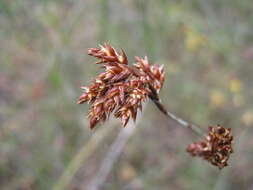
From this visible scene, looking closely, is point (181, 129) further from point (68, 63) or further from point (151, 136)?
point (68, 63)

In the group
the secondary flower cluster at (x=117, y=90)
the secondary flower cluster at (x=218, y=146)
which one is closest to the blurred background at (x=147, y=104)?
the secondary flower cluster at (x=218, y=146)

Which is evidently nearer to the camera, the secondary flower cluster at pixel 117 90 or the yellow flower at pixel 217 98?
the secondary flower cluster at pixel 117 90

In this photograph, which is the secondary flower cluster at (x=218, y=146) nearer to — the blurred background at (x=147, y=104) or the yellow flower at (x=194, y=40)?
the blurred background at (x=147, y=104)

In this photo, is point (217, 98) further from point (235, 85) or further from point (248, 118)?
point (248, 118)

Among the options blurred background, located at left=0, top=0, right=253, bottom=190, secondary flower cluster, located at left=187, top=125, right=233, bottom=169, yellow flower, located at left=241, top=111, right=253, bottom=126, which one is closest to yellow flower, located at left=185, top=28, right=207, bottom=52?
blurred background, located at left=0, top=0, right=253, bottom=190

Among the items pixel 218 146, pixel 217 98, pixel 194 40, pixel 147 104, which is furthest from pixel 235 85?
pixel 218 146

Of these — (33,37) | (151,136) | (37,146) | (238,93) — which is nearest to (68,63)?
(33,37)

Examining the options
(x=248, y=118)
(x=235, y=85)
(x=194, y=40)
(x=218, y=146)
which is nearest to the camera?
(x=218, y=146)
